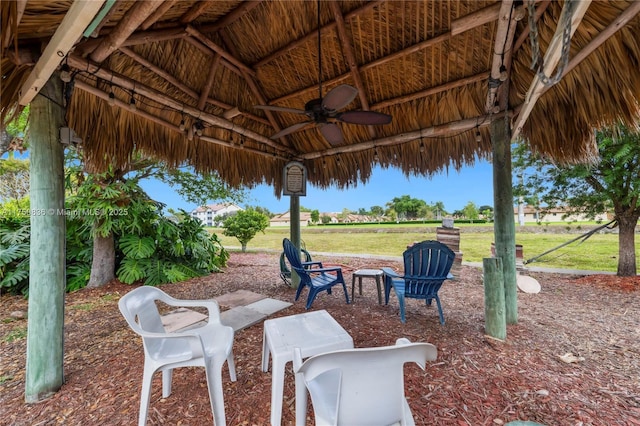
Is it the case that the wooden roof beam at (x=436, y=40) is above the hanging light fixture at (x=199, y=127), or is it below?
A: above

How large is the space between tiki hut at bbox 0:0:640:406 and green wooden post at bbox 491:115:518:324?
15mm

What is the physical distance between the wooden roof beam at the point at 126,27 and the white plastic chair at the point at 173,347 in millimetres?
1657

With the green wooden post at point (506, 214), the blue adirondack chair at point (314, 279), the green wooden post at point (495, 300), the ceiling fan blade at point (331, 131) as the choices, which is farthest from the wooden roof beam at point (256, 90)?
the green wooden post at point (495, 300)

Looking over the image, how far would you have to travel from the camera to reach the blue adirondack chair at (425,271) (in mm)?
3014

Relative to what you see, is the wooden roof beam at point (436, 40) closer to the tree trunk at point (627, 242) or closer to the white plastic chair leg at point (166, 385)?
the white plastic chair leg at point (166, 385)

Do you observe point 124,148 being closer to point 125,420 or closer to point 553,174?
point 125,420

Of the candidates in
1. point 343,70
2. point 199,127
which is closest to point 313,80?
point 343,70

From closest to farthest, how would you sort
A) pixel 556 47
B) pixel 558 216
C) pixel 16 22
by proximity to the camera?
pixel 16 22 → pixel 556 47 → pixel 558 216

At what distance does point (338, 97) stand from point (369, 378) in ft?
6.88

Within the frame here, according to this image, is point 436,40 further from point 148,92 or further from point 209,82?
point 148,92

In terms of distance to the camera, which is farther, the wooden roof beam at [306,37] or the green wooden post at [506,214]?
the green wooden post at [506,214]

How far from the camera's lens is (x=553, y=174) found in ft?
18.0

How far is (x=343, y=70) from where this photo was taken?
3311mm

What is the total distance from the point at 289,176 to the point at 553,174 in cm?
569
